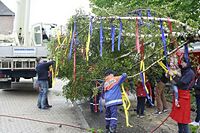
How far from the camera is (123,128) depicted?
887cm

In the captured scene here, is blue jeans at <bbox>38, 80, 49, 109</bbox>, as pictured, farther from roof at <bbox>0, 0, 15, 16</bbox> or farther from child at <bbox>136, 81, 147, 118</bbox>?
roof at <bbox>0, 0, 15, 16</bbox>

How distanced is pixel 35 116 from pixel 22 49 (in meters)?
4.79

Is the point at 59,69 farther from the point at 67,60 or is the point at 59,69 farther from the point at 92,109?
the point at 92,109

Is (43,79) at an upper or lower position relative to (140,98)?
upper

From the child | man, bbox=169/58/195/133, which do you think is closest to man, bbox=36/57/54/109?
the child

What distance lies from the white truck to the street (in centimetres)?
95

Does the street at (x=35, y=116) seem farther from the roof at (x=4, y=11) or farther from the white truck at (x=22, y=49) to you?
the roof at (x=4, y=11)

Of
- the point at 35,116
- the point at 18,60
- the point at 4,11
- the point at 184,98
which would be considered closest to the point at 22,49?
the point at 18,60

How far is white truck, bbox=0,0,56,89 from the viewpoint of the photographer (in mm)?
14484

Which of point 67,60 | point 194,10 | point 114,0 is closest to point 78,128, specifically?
point 67,60

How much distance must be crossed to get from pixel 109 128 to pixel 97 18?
8.06ft

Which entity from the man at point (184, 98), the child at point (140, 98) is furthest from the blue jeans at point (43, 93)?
the man at point (184, 98)

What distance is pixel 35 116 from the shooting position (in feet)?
34.6

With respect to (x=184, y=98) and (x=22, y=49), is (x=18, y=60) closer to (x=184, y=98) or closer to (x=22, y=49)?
(x=22, y=49)
